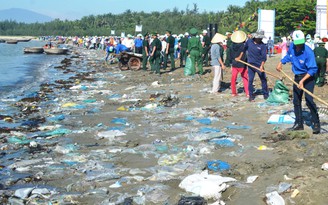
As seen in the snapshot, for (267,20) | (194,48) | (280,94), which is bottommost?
(280,94)

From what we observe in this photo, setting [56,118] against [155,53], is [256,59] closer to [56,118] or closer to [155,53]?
[56,118]

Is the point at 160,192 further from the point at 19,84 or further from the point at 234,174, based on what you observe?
the point at 19,84

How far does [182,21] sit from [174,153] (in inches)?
3341

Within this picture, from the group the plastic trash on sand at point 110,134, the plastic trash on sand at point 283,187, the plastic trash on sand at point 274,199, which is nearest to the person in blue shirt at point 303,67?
the plastic trash on sand at point 283,187

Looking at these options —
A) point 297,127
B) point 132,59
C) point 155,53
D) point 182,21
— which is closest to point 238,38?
point 297,127

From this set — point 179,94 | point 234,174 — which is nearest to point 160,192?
point 234,174

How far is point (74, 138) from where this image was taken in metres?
7.66

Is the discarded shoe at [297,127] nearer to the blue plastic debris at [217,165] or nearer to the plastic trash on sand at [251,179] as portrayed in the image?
the blue plastic debris at [217,165]

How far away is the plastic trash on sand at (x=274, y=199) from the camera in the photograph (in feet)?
13.8

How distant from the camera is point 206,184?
472 centimetres

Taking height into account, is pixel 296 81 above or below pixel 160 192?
above

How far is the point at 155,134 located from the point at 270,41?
18175 millimetres

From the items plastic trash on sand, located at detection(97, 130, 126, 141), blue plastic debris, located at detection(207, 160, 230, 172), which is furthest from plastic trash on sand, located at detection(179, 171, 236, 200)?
plastic trash on sand, located at detection(97, 130, 126, 141)

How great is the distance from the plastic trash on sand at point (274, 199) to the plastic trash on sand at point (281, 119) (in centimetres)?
368
